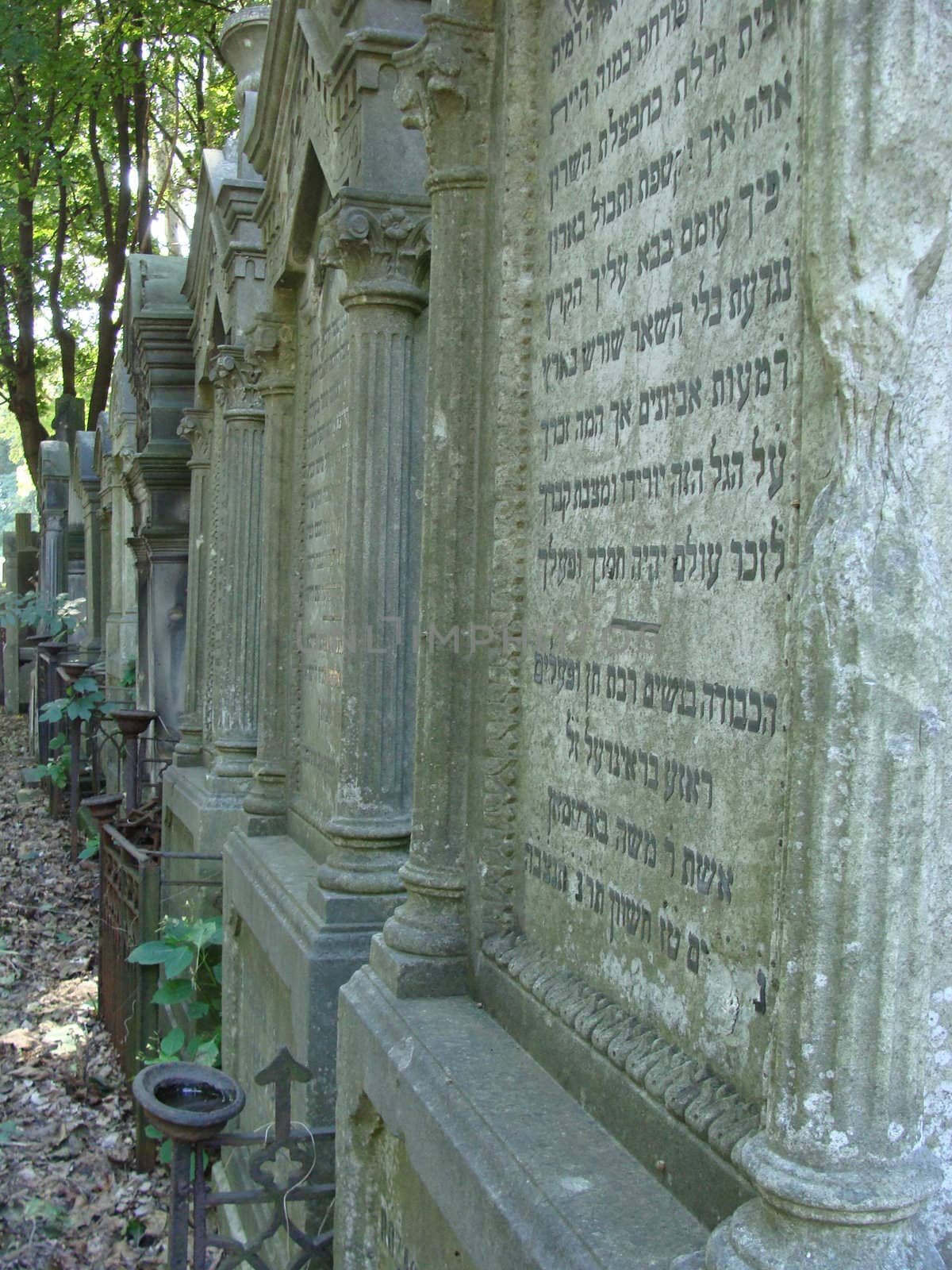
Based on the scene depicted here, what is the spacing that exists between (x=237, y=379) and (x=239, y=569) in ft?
3.14

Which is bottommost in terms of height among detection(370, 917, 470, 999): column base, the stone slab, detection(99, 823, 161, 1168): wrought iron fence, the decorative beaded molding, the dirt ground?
the dirt ground

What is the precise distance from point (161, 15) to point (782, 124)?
1589cm

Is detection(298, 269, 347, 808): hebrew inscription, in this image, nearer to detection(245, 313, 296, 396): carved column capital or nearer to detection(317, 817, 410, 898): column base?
detection(245, 313, 296, 396): carved column capital

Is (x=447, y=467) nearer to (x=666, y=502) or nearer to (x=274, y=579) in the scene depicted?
(x=666, y=502)

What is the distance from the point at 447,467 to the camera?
3.27 metres

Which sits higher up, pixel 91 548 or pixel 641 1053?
A: pixel 91 548

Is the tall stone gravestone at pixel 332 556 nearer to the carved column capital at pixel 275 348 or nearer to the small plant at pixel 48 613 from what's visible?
the carved column capital at pixel 275 348

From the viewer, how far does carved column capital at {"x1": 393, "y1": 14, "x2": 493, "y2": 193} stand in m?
3.18

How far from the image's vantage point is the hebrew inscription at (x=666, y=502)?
2000 millimetres

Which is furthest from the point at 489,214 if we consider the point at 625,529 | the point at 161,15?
the point at 161,15

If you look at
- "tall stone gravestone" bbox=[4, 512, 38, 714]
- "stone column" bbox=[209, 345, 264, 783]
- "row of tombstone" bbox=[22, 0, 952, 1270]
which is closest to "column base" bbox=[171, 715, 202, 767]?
"stone column" bbox=[209, 345, 264, 783]

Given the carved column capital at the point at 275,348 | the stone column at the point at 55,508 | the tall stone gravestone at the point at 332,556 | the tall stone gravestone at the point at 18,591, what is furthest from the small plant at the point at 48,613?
the tall stone gravestone at the point at 332,556

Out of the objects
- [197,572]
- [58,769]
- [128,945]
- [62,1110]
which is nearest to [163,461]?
[197,572]

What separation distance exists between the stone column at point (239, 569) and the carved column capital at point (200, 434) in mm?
1673
